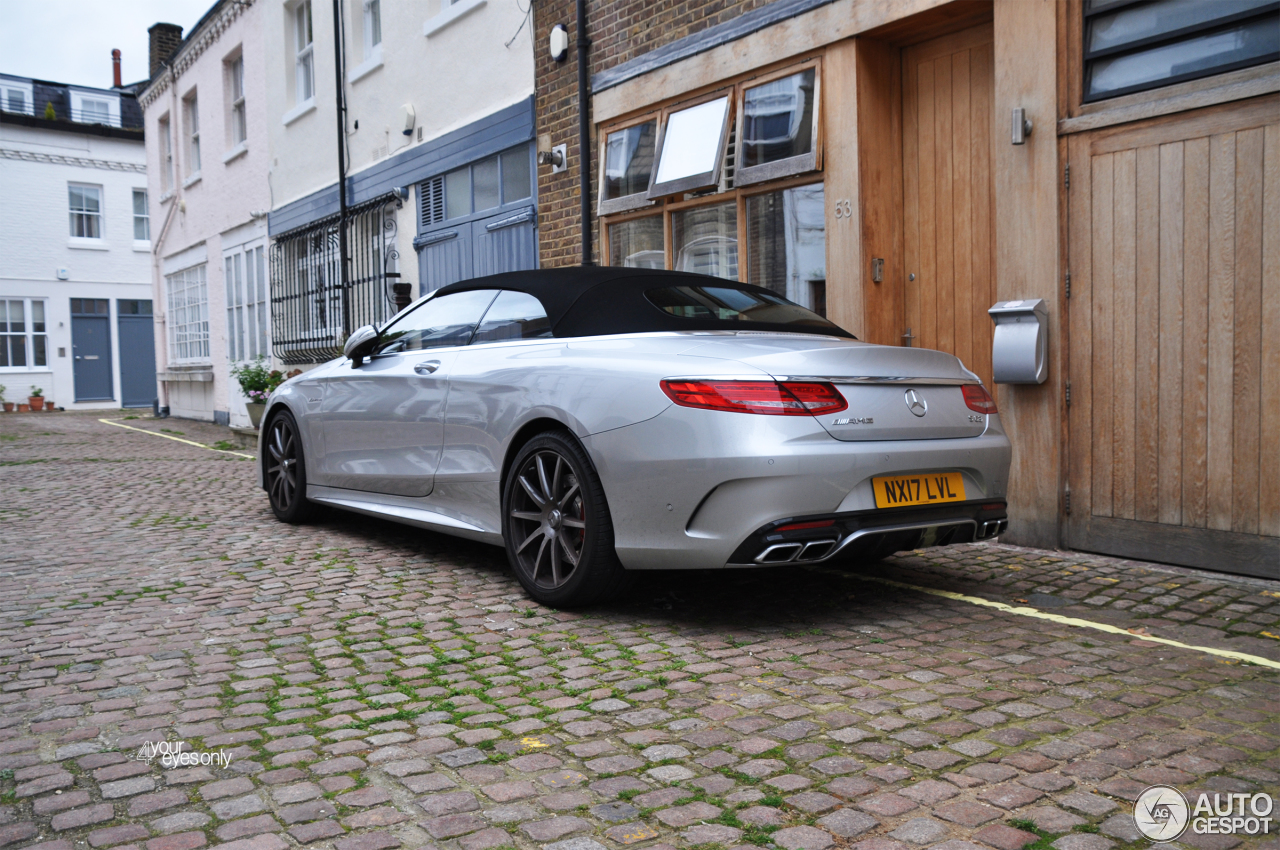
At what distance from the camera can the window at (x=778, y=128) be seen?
293 inches

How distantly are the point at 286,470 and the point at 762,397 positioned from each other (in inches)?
161

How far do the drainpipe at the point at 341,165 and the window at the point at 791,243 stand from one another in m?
7.66

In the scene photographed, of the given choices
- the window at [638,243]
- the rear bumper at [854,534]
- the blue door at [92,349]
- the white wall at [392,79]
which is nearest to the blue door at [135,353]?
the blue door at [92,349]

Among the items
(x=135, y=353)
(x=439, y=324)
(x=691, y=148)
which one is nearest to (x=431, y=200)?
(x=691, y=148)

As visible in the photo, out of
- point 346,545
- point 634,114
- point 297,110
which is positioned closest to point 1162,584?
point 346,545

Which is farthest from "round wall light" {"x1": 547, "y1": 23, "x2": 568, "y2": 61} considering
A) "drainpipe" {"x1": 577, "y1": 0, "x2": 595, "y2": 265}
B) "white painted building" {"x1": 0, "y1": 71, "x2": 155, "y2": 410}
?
"white painted building" {"x1": 0, "y1": 71, "x2": 155, "y2": 410}

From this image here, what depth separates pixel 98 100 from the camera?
34.0 metres

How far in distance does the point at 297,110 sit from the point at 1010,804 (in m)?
15.3

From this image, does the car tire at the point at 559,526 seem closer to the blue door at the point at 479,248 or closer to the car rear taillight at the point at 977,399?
the car rear taillight at the point at 977,399

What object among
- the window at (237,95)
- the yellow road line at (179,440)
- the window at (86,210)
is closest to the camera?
the yellow road line at (179,440)

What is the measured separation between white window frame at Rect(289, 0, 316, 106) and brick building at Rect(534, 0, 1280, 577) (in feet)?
29.7

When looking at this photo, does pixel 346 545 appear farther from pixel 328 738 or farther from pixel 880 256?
pixel 880 256

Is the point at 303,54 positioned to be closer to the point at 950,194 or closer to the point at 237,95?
the point at 237,95

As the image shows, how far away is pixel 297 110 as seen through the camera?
617 inches
